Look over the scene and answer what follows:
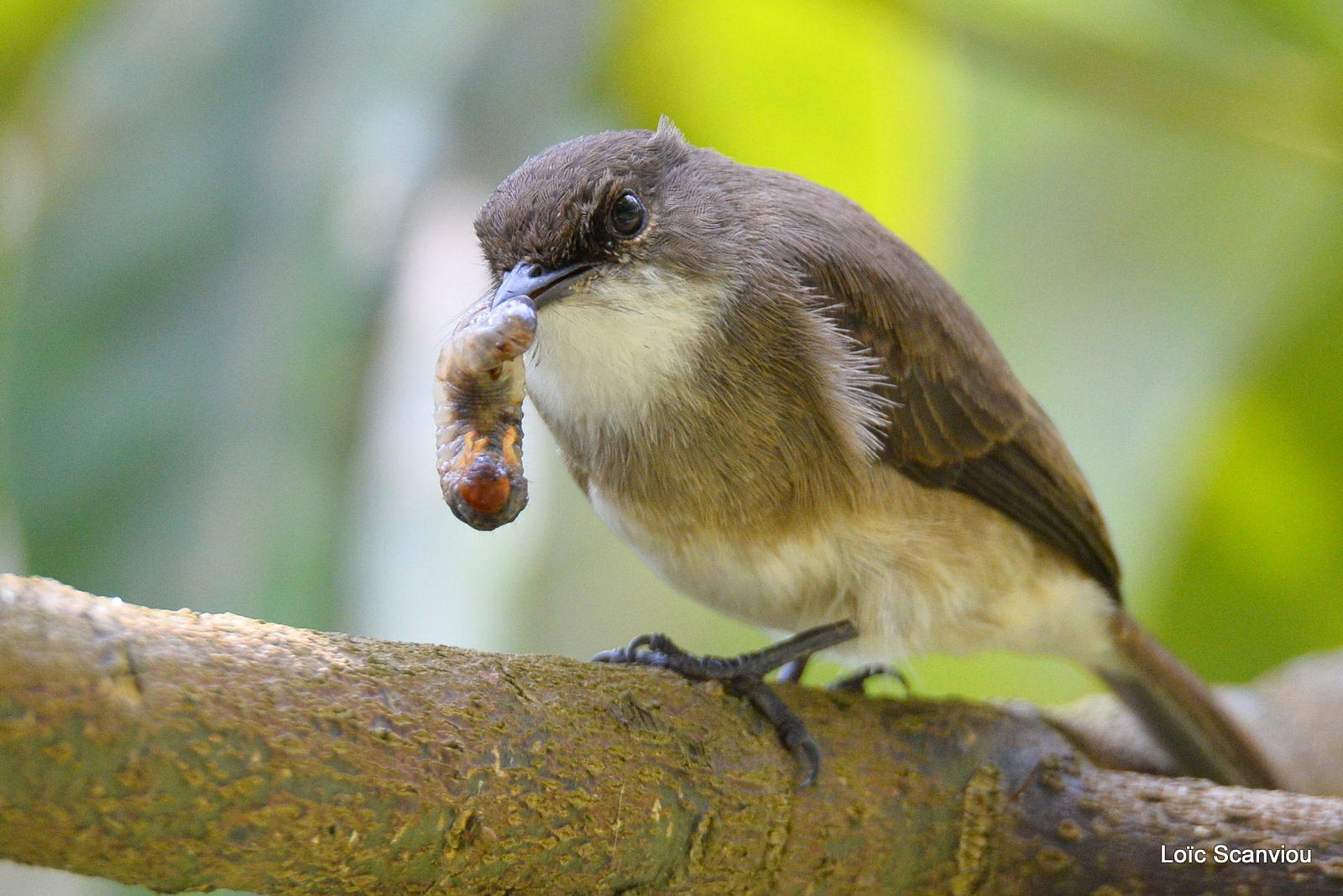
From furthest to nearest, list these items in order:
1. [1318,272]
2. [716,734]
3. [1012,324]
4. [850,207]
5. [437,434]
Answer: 1. [1012,324]
2. [1318,272]
3. [850,207]
4. [716,734]
5. [437,434]

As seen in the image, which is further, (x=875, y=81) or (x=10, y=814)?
(x=875, y=81)

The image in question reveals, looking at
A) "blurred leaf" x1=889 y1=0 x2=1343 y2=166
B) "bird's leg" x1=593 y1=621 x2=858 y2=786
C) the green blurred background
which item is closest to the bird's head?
"bird's leg" x1=593 y1=621 x2=858 y2=786

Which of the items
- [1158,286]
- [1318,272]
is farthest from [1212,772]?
[1158,286]

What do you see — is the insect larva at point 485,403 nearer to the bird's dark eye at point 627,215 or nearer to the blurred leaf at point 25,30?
the bird's dark eye at point 627,215

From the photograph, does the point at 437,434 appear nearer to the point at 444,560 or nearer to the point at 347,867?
the point at 347,867

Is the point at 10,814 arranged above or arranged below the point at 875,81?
below

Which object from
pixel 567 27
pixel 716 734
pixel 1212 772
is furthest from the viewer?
pixel 567 27

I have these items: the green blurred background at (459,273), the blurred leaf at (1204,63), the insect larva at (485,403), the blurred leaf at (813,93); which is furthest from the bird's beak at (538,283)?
the blurred leaf at (1204,63)
